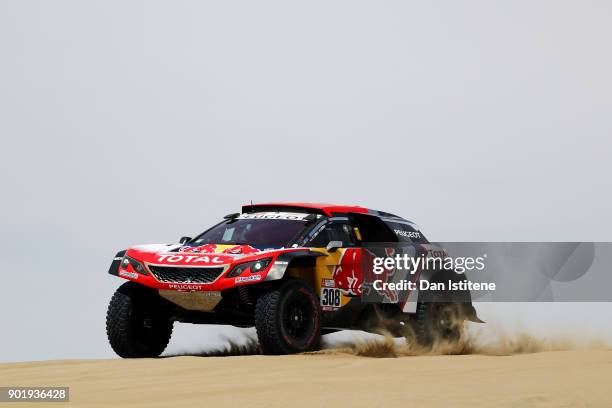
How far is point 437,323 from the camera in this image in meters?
15.2

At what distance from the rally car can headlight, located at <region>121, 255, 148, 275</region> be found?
14mm

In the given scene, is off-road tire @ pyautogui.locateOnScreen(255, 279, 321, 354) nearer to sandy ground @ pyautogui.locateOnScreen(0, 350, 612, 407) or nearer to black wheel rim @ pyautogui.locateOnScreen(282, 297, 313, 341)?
black wheel rim @ pyautogui.locateOnScreen(282, 297, 313, 341)

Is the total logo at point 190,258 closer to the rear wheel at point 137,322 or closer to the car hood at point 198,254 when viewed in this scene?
the car hood at point 198,254

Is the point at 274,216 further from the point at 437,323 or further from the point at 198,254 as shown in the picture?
the point at 437,323

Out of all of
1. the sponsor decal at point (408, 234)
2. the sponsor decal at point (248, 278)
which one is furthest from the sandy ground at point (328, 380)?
the sponsor decal at point (408, 234)

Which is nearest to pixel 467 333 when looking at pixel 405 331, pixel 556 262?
pixel 405 331

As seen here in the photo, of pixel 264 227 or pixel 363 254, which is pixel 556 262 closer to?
pixel 363 254

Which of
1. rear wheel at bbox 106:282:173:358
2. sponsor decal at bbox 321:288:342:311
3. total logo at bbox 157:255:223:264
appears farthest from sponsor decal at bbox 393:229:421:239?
rear wheel at bbox 106:282:173:358

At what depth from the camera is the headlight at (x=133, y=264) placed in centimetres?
1318

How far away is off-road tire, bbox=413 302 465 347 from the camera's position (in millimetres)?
14938

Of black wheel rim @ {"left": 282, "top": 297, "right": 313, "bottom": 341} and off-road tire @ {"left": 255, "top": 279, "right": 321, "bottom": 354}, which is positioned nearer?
off-road tire @ {"left": 255, "top": 279, "right": 321, "bottom": 354}

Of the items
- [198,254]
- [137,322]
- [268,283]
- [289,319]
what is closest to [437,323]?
[289,319]

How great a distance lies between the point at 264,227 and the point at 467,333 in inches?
135

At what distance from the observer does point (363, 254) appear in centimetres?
1423
